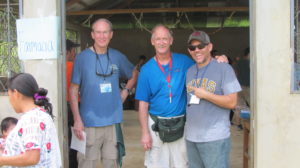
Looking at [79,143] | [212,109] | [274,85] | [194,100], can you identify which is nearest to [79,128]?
[79,143]

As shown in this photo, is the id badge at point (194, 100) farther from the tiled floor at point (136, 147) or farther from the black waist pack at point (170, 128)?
the tiled floor at point (136, 147)

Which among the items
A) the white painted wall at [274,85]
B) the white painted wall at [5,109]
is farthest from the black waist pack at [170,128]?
the white painted wall at [5,109]

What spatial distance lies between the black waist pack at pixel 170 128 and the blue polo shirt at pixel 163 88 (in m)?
0.05

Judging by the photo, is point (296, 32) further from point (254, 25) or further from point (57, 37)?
point (57, 37)

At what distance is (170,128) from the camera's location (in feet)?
9.91

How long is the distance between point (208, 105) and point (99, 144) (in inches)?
44.6

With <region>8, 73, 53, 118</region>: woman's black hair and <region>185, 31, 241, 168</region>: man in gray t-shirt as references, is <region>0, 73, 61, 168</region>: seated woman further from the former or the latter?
<region>185, 31, 241, 168</region>: man in gray t-shirt

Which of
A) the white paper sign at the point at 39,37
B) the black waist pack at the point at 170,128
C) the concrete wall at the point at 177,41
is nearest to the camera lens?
the black waist pack at the point at 170,128

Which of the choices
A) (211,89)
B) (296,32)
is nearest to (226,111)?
(211,89)

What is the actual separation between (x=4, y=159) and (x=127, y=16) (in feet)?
36.6

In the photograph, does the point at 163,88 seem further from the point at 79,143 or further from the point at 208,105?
the point at 79,143

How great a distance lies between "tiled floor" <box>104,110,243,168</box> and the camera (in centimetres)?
520

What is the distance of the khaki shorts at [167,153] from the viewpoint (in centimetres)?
313

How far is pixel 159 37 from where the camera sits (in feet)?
9.96
